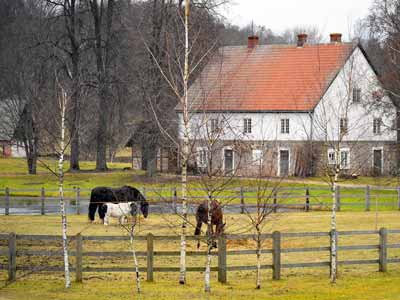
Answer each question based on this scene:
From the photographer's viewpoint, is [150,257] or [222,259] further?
[150,257]

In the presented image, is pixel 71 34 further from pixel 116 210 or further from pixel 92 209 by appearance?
pixel 116 210

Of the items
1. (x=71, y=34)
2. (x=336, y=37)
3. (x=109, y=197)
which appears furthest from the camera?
(x=336, y=37)

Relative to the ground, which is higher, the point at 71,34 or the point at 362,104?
the point at 71,34

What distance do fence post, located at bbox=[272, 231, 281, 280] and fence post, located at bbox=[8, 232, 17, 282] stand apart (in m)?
6.07

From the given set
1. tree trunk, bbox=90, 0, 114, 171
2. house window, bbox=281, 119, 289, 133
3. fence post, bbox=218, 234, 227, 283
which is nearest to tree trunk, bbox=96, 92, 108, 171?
tree trunk, bbox=90, 0, 114, 171

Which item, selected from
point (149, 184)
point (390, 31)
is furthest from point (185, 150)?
point (390, 31)

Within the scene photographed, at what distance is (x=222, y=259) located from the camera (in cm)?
1839

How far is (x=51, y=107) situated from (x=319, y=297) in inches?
951

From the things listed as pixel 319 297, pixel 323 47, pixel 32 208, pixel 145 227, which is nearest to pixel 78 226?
pixel 145 227

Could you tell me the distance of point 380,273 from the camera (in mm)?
20312

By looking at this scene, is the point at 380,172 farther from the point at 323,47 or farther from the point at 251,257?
the point at 251,257

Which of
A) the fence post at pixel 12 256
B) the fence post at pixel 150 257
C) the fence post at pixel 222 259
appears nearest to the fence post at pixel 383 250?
the fence post at pixel 222 259

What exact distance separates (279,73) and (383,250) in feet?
133

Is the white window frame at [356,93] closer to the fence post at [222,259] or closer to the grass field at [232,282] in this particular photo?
the grass field at [232,282]
